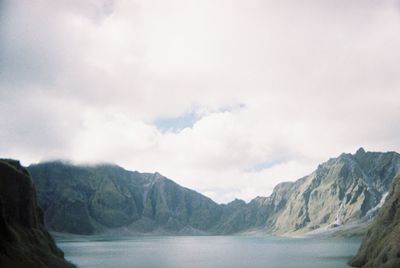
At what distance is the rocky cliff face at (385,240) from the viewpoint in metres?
97.6

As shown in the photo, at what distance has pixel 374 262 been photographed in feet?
345

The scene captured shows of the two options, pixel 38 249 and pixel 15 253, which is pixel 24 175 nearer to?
pixel 38 249

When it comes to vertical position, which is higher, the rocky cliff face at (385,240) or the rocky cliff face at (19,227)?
the rocky cliff face at (19,227)

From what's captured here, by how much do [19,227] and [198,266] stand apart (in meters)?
63.1

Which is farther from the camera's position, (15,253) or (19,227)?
(19,227)

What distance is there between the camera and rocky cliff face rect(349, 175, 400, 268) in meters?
97.6

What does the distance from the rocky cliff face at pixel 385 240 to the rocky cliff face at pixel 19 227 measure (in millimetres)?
81376

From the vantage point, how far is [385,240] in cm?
10994

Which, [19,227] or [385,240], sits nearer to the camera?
[19,227]

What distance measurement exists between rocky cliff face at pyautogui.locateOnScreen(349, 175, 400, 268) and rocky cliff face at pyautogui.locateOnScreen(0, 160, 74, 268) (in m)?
81.4

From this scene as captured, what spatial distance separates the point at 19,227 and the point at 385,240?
99448mm

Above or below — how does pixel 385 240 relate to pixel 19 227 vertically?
below

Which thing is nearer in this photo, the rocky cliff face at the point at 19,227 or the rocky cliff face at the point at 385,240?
the rocky cliff face at the point at 19,227

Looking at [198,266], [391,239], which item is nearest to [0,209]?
[198,266]
